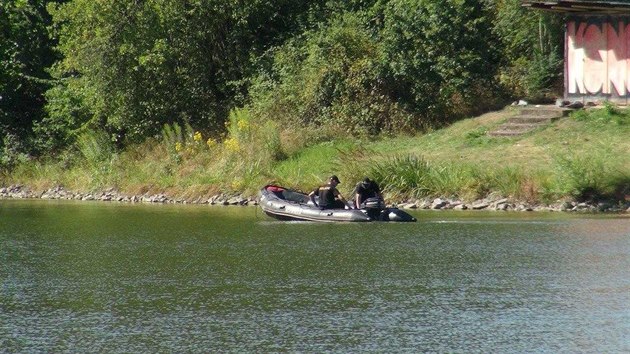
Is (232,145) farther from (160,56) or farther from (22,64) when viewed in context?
(22,64)

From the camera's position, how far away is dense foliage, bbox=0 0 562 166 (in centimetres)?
3975

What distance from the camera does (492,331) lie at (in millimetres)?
14867

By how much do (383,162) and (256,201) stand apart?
13.3 ft

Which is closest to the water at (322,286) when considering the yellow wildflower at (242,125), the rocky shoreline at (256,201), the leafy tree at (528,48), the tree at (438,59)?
the rocky shoreline at (256,201)

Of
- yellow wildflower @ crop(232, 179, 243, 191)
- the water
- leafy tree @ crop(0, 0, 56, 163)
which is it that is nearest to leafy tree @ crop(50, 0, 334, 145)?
leafy tree @ crop(0, 0, 56, 163)

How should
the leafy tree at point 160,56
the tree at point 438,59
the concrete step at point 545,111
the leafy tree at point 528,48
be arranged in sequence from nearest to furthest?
the concrete step at point 545,111
the tree at point 438,59
the leafy tree at point 528,48
the leafy tree at point 160,56

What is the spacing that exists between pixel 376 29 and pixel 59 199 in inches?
464

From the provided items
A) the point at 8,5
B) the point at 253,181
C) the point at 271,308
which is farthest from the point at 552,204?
the point at 8,5

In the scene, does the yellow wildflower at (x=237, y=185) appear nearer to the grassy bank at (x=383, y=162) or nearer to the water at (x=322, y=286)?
the grassy bank at (x=383, y=162)

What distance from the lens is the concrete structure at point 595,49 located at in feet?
121

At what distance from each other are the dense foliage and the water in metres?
10.9

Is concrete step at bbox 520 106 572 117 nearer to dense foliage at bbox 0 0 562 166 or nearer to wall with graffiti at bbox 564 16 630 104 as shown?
wall with graffiti at bbox 564 16 630 104

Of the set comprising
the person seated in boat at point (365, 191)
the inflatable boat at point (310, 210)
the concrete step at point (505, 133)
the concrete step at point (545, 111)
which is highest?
the concrete step at point (545, 111)

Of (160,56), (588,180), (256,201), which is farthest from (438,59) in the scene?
(588,180)
